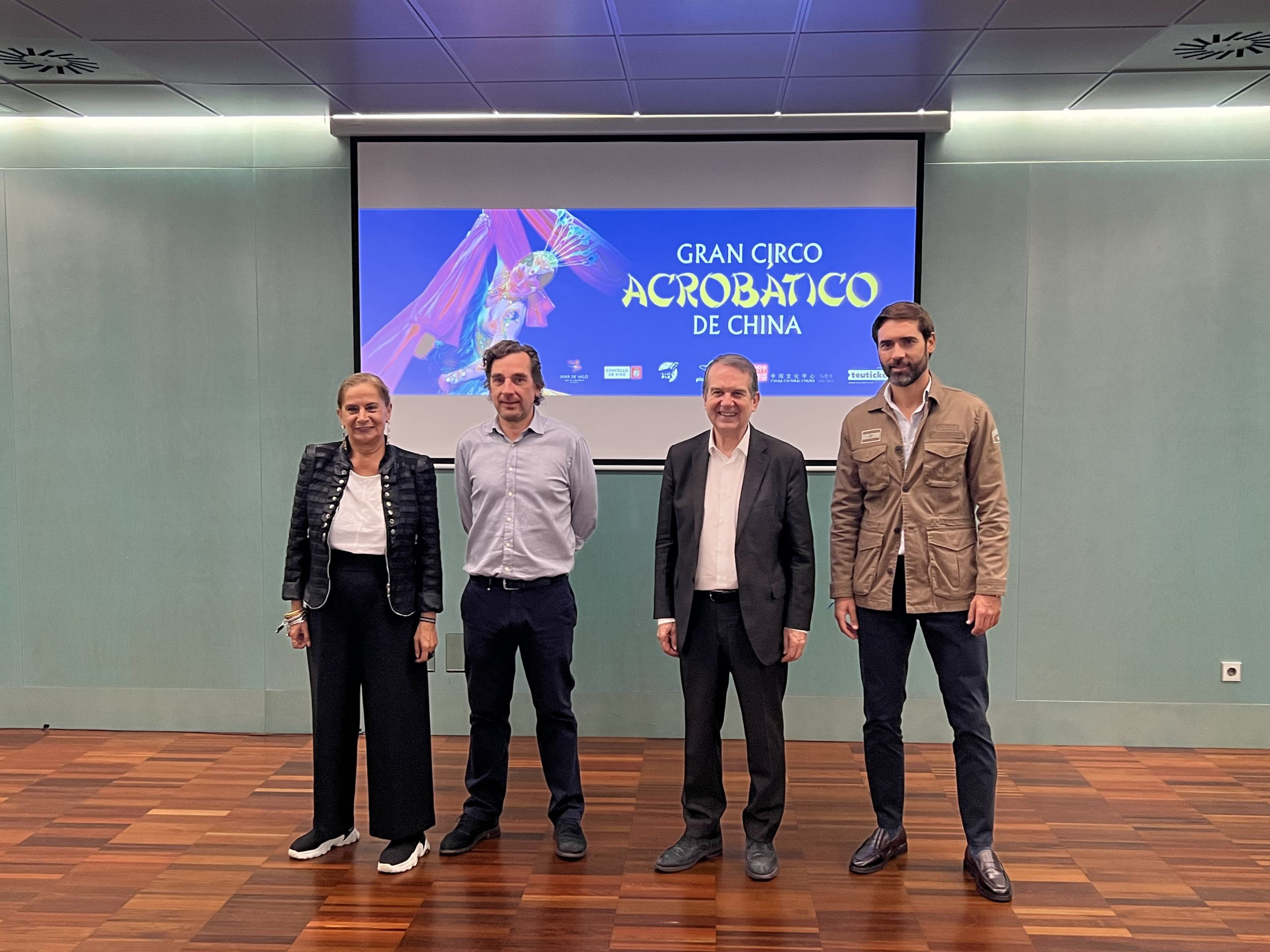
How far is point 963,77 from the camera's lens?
418 cm

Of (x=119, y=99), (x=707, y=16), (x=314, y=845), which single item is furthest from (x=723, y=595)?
(x=119, y=99)

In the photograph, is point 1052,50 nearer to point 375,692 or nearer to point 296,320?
point 375,692

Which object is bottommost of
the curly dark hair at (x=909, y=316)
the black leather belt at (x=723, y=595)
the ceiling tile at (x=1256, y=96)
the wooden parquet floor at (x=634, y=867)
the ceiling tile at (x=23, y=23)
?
the wooden parquet floor at (x=634, y=867)

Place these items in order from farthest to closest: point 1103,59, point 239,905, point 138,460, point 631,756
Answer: point 138,460 → point 631,756 → point 1103,59 → point 239,905

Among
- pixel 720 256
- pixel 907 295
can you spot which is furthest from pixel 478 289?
pixel 907 295

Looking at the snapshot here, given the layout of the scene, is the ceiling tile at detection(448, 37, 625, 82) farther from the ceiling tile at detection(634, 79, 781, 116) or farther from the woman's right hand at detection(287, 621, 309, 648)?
the woman's right hand at detection(287, 621, 309, 648)

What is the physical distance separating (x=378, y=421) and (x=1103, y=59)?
2.97m

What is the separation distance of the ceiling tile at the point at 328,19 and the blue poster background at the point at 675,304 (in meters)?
1.24

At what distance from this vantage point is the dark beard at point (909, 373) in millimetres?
3301

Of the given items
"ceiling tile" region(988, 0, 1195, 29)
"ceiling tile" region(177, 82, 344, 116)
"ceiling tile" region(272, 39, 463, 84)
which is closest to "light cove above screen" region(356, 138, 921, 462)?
"ceiling tile" region(177, 82, 344, 116)

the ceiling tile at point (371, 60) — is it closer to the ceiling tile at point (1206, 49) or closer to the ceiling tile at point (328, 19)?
the ceiling tile at point (328, 19)

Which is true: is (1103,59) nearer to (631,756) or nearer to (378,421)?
(378,421)

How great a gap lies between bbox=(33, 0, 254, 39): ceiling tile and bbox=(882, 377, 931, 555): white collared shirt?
2.55 meters

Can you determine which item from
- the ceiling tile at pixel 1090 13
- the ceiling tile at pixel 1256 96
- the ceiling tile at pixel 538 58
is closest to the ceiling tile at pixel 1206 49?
the ceiling tile at pixel 1090 13
